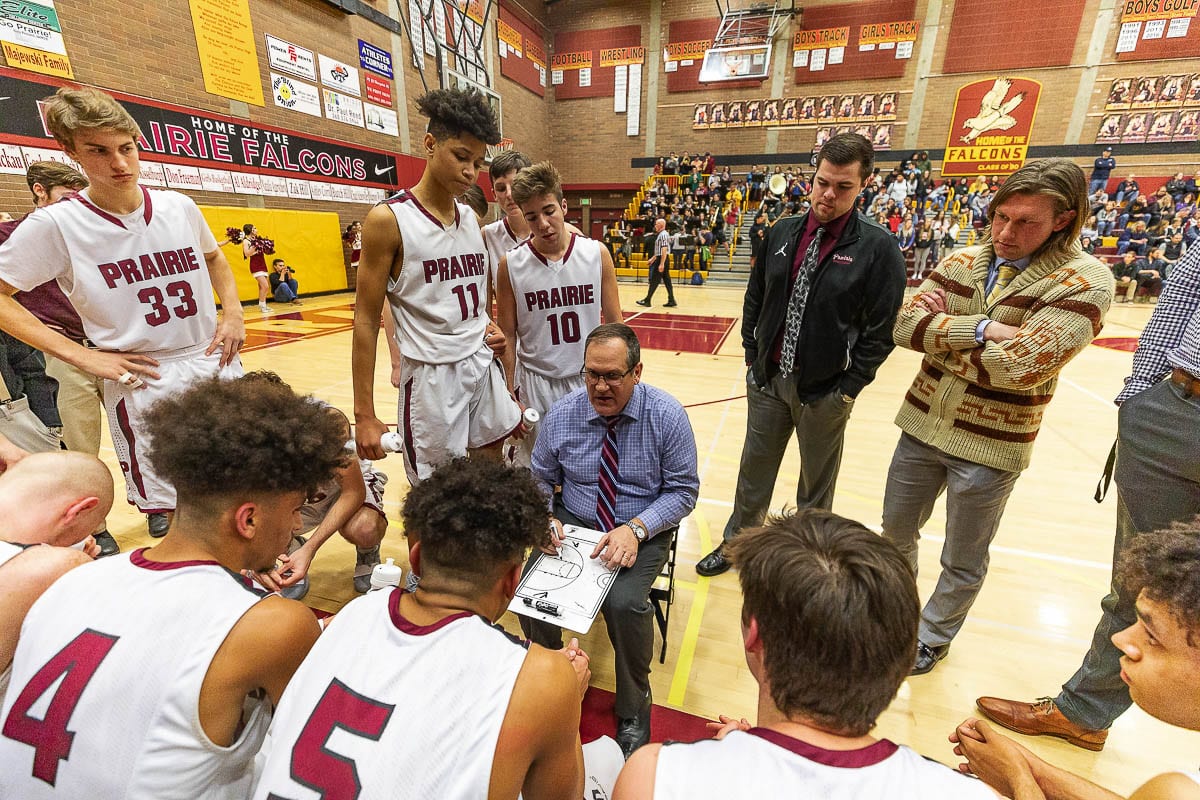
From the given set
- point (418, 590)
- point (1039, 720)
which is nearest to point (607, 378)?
point (418, 590)

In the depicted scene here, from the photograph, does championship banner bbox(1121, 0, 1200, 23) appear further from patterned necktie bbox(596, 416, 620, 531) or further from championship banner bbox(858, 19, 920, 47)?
patterned necktie bbox(596, 416, 620, 531)

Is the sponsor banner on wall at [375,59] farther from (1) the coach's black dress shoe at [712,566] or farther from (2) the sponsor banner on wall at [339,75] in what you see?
(1) the coach's black dress shoe at [712,566]

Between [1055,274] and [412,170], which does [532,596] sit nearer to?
[1055,274]

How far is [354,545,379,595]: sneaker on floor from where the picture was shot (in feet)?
9.84

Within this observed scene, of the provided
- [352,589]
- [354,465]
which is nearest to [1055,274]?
[354,465]

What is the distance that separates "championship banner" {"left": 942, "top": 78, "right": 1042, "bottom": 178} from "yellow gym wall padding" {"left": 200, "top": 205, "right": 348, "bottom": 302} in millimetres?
19499

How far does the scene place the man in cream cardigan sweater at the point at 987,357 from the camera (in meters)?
1.87

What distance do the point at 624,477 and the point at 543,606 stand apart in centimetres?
68

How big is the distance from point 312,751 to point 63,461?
48.7 inches

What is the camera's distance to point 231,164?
10.6m

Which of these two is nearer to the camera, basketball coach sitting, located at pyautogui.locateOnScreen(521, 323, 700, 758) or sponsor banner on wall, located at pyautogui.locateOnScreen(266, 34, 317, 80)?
basketball coach sitting, located at pyautogui.locateOnScreen(521, 323, 700, 758)

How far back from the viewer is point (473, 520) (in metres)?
1.23

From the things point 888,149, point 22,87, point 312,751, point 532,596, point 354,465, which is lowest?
point 532,596

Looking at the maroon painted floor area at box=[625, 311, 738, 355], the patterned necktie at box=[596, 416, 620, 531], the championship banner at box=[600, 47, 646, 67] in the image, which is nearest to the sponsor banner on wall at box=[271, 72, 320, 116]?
the maroon painted floor area at box=[625, 311, 738, 355]
